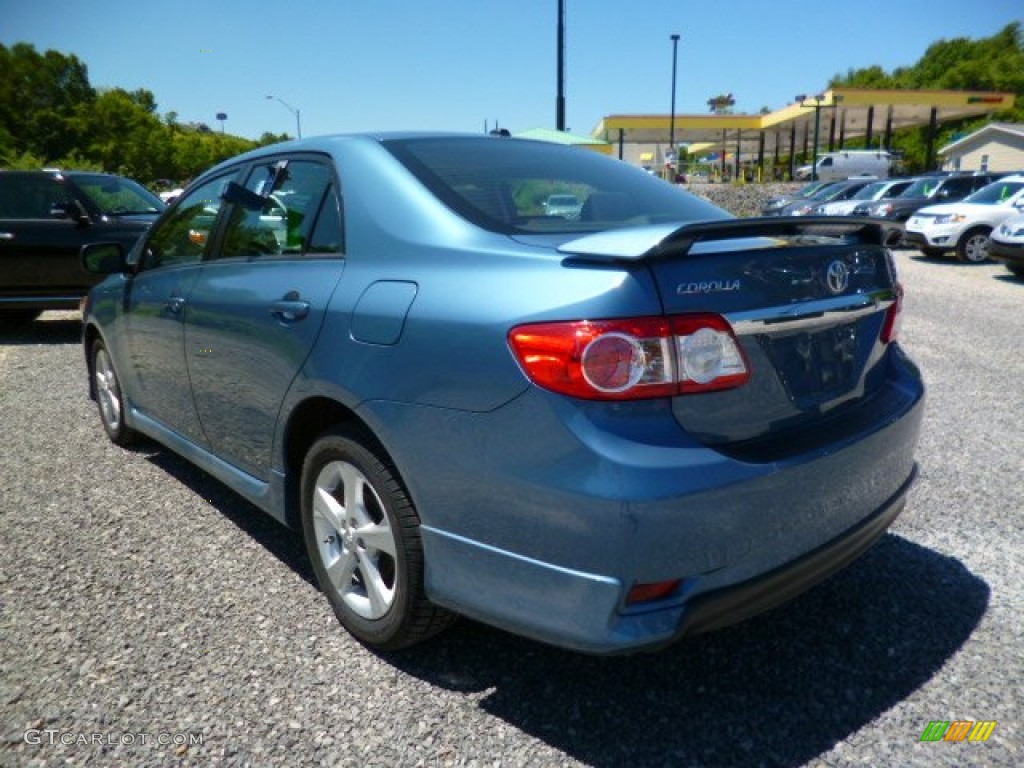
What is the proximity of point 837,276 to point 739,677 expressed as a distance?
122cm

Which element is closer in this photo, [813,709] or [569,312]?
[569,312]

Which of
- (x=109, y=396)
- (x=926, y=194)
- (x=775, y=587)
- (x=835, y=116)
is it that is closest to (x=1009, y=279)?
(x=926, y=194)

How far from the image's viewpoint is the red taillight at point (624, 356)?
70.3 inches

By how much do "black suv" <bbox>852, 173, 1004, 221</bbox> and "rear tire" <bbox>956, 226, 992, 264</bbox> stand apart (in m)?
3.73

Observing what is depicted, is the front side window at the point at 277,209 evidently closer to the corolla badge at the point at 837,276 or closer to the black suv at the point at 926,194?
the corolla badge at the point at 837,276

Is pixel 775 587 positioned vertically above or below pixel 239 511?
above

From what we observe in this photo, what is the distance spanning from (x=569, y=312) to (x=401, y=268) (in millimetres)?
644

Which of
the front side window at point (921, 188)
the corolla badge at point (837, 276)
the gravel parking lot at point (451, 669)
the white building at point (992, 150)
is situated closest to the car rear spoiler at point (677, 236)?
the corolla badge at point (837, 276)

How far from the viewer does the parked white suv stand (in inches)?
564

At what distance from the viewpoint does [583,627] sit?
185 cm

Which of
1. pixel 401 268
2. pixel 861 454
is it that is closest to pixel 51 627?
pixel 401 268

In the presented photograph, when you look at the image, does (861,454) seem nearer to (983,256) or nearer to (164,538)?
(164,538)

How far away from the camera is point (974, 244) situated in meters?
14.6

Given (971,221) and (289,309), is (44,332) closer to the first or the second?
(289,309)
